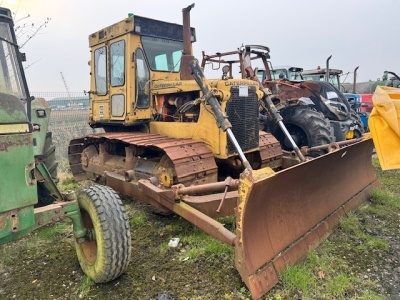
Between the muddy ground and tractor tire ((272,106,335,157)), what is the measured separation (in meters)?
2.37

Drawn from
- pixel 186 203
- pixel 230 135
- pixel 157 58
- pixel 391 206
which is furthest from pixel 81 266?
pixel 391 206

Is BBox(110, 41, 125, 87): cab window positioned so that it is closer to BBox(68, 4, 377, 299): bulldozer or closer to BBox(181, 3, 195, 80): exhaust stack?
BBox(68, 4, 377, 299): bulldozer

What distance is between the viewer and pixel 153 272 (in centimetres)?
313

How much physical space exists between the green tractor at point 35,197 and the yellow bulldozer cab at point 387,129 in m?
2.17

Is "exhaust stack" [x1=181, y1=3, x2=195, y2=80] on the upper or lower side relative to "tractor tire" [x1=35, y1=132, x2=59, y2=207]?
upper

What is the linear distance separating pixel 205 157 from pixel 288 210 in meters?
1.26

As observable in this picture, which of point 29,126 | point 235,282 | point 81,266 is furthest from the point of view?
point 81,266

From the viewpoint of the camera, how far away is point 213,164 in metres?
4.18

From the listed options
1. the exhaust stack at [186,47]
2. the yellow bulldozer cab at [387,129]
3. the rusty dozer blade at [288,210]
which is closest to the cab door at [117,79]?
the exhaust stack at [186,47]

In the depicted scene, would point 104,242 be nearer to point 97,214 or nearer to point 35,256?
point 97,214

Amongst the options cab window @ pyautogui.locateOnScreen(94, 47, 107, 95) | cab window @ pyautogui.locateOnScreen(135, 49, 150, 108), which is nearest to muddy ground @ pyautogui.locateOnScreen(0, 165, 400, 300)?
cab window @ pyautogui.locateOnScreen(135, 49, 150, 108)

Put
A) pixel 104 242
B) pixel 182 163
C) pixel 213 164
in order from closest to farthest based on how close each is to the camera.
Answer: pixel 104 242
pixel 182 163
pixel 213 164

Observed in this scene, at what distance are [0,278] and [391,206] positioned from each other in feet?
15.1

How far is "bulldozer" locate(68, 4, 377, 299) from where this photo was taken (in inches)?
115
